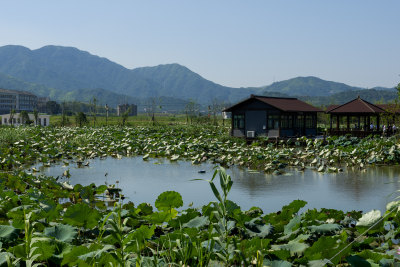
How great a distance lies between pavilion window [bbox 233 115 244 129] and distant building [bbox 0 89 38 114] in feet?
348

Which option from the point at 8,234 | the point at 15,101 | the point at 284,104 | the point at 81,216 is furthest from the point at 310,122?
the point at 15,101

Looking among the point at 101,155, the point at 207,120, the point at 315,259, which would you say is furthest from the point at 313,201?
the point at 207,120

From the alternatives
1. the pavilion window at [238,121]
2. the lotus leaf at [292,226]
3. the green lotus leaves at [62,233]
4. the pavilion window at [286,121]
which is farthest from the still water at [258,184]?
the pavilion window at [238,121]

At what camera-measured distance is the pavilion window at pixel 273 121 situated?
83.7ft

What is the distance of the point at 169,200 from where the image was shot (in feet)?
12.7

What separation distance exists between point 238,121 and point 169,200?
23239 mm

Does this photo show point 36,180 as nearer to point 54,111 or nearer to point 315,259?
point 315,259

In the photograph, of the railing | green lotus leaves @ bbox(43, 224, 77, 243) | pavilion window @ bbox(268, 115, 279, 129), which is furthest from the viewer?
pavilion window @ bbox(268, 115, 279, 129)

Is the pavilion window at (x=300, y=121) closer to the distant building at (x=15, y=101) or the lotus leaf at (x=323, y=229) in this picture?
the lotus leaf at (x=323, y=229)

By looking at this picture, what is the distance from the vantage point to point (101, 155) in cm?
1706

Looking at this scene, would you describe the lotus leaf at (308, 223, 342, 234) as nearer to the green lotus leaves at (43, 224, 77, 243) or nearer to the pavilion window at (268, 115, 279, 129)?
the green lotus leaves at (43, 224, 77, 243)

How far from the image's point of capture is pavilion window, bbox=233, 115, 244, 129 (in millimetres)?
26719

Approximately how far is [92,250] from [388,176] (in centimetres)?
1048

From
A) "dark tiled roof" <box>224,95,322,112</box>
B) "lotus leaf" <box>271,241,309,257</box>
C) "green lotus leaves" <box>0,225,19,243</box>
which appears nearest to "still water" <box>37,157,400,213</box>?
"lotus leaf" <box>271,241,309,257</box>
